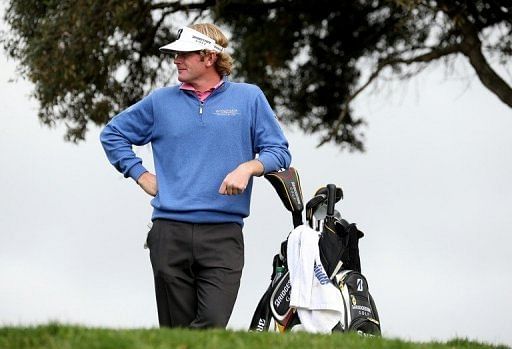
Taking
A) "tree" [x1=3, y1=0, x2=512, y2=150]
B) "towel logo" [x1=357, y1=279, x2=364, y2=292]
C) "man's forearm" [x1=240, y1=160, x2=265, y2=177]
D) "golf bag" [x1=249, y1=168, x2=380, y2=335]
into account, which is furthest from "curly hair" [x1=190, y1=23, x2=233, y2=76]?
"tree" [x1=3, y1=0, x2=512, y2=150]

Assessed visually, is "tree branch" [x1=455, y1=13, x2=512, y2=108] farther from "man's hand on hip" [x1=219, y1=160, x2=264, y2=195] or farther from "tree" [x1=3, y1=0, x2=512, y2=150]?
"man's hand on hip" [x1=219, y1=160, x2=264, y2=195]

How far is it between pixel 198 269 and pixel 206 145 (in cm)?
81

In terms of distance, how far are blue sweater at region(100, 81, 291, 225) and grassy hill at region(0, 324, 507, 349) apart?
41.7 inches

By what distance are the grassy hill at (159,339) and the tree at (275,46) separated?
1089 centimetres

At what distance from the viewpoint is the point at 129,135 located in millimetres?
8141

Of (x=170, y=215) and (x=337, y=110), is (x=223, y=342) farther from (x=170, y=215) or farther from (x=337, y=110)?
(x=337, y=110)

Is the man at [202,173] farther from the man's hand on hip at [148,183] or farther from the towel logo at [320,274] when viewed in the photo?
the towel logo at [320,274]

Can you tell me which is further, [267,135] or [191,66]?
[191,66]

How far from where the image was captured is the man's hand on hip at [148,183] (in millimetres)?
7930

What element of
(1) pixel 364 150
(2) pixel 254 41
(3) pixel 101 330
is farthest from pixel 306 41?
(3) pixel 101 330

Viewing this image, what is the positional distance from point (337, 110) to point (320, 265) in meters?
11.1

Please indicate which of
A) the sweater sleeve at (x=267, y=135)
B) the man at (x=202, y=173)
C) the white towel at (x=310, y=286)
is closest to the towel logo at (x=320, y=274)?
the white towel at (x=310, y=286)

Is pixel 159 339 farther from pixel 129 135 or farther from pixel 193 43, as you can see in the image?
pixel 193 43

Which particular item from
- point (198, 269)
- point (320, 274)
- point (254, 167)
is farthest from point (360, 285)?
point (254, 167)
